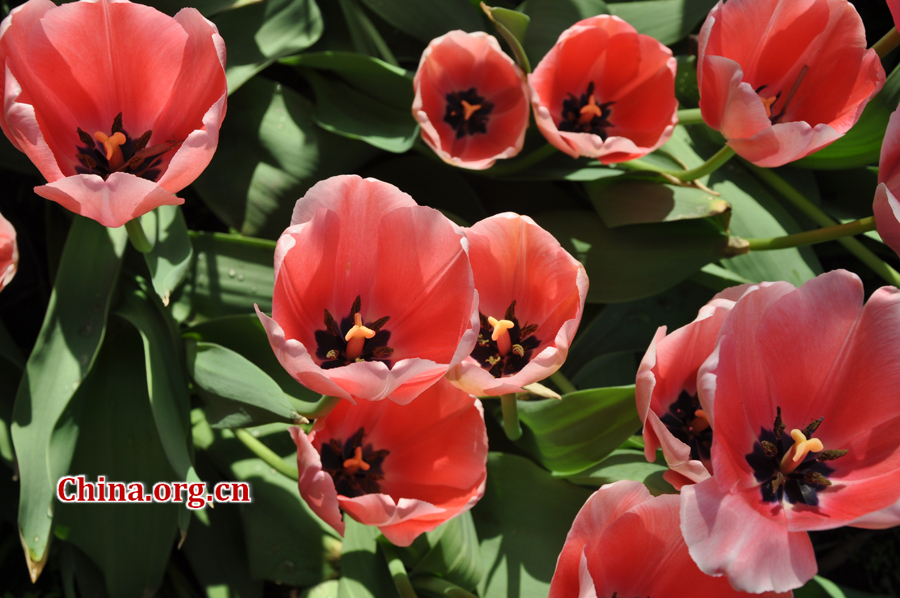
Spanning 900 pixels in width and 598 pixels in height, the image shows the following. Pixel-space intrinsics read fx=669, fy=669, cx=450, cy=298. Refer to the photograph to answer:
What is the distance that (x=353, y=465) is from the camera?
944mm

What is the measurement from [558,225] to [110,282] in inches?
30.5

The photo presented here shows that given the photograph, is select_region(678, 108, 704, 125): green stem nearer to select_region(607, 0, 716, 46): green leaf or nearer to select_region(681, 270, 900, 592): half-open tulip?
select_region(607, 0, 716, 46): green leaf

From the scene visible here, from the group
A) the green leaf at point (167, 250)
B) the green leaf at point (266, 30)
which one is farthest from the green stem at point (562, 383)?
the green leaf at point (266, 30)

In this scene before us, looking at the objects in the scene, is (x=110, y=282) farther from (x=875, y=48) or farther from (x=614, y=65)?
(x=875, y=48)

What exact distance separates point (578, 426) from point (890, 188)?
0.53m

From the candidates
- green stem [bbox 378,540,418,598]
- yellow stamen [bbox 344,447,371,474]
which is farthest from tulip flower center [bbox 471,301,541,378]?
green stem [bbox 378,540,418,598]

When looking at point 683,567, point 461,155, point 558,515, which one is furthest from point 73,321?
point 683,567

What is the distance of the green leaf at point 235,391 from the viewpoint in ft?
2.76

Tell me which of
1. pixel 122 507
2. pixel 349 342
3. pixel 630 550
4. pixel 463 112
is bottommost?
pixel 122 507

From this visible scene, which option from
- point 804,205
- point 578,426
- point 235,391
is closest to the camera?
point 235,391

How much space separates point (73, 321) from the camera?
41.1 inches

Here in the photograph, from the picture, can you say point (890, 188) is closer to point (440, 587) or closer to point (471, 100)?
point (471, 100)

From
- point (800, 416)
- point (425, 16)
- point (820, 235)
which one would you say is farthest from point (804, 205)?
point (425, 16)

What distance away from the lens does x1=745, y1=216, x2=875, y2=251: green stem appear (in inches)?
39.2
